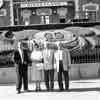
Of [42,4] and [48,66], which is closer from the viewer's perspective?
[48,66]

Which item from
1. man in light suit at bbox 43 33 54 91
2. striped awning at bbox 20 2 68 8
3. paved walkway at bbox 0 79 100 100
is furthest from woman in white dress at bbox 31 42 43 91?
striped awning at bbox 20 2 68 8

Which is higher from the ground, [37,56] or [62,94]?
[37,56]

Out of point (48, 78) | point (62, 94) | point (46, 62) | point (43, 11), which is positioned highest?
point (43, 11)

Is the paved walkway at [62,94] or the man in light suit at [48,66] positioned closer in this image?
the paved walkway at [62,94]

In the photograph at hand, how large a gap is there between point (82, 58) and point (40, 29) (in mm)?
2142

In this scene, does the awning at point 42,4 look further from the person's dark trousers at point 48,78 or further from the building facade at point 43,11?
the person's dark trousers at point 48,78

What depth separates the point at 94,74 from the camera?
1547 centimetres

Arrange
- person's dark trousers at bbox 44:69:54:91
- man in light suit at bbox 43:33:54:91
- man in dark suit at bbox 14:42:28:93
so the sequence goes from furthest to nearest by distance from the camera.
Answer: person's dark trousers at bbox 44:69:54:91 → man in light suit at bbox 43:33:54:91 → man in dark suit at bbox 14:42:28:93

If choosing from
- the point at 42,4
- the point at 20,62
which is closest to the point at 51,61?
the point at 20,62

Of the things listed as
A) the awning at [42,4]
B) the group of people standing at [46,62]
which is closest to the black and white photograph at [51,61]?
the group of people standing at [46,62]

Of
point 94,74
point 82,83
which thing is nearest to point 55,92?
point 82,83

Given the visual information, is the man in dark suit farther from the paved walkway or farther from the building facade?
the building facade

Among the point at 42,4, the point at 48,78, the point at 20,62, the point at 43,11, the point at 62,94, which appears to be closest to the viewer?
the point at 62,94

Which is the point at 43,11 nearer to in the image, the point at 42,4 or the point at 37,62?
the point at 42,4
